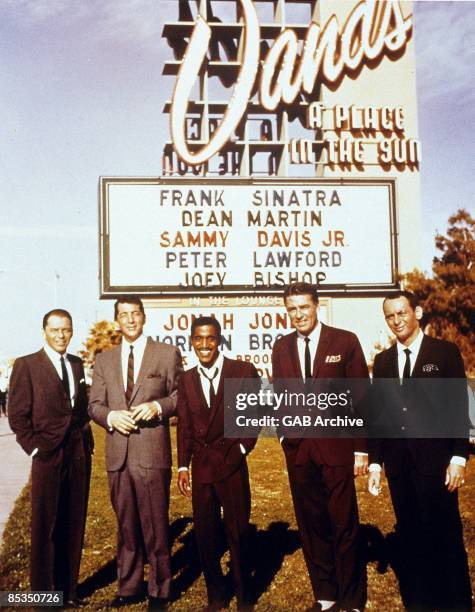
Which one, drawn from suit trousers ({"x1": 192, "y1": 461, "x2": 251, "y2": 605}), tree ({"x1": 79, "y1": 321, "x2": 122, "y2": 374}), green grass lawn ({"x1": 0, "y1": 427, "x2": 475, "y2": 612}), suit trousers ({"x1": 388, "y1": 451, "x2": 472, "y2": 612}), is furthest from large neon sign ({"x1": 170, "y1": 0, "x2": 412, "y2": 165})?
tree ({"x1": 79, "y1": 321, "x2": 122, "y2": 374})

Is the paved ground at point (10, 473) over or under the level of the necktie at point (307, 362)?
under

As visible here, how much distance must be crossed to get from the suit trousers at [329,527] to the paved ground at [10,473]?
3775mm

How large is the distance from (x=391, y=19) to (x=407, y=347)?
985 cm

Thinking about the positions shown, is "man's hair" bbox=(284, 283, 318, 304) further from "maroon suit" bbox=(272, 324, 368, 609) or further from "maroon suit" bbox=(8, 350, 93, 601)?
"maroon suit" bbox=(8, 350, 93, 601)

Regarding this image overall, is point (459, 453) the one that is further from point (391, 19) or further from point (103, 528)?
point (391, 19)

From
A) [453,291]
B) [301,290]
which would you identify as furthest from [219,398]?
[453,291]

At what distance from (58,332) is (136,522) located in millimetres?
1387

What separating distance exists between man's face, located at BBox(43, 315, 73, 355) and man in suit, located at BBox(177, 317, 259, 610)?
83cm

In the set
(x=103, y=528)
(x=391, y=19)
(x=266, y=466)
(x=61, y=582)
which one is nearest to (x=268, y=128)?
(x=391, y=19)

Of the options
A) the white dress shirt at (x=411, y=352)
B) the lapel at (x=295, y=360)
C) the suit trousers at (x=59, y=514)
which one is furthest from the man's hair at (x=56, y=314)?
the white dress shirt at (x=411, y=352)

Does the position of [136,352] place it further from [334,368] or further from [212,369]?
[334,368]

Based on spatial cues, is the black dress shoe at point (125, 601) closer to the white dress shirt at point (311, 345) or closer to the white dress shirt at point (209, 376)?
the white dress shirt at point (209, 376)

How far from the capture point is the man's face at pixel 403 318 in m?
4.39

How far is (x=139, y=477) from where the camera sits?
4.56m
